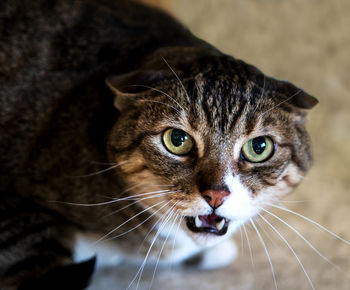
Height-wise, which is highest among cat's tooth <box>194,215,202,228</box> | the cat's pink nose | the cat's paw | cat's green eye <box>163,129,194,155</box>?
cat's green eye <box>163,129,194,155</box>

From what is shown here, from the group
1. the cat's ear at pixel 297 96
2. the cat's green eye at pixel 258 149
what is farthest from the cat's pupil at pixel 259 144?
the cat's ear at pixel 297 96

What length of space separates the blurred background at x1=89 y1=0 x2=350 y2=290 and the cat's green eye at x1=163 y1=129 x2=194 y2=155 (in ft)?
0.82

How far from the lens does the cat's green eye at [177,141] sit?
1105 millimetres

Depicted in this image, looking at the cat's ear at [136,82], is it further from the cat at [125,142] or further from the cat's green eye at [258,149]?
the cat's green eye at [258,149]

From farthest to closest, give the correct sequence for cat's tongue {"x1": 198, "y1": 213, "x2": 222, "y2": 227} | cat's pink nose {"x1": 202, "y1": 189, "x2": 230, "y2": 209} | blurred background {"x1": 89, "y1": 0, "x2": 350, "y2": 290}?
blurred background {"x1": 89, "y1": 0, "x2": 350, "y2": 290}
cat's tongue {"x1": 198, "y1": 213, "x2": 222, "y2": 227}
cat's pink nose {"x1": 202, "y1": 189, "x2": 230, "y2": 209}

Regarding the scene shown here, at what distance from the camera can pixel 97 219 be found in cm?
129

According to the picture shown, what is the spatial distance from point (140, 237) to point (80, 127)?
0.32m

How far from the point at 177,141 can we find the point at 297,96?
0.29m

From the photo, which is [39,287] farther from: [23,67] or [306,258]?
[306,258]

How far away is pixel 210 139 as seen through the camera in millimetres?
1075

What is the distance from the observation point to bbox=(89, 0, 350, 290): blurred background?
1.36 m

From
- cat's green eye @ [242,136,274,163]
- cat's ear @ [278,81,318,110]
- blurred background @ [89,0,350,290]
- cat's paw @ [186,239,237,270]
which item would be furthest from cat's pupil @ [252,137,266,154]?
cat's paw @ [186,239,237,270]

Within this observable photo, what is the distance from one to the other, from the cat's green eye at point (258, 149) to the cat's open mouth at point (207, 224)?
0.16 m

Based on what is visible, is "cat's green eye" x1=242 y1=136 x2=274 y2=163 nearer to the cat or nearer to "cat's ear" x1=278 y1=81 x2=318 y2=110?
the cat
